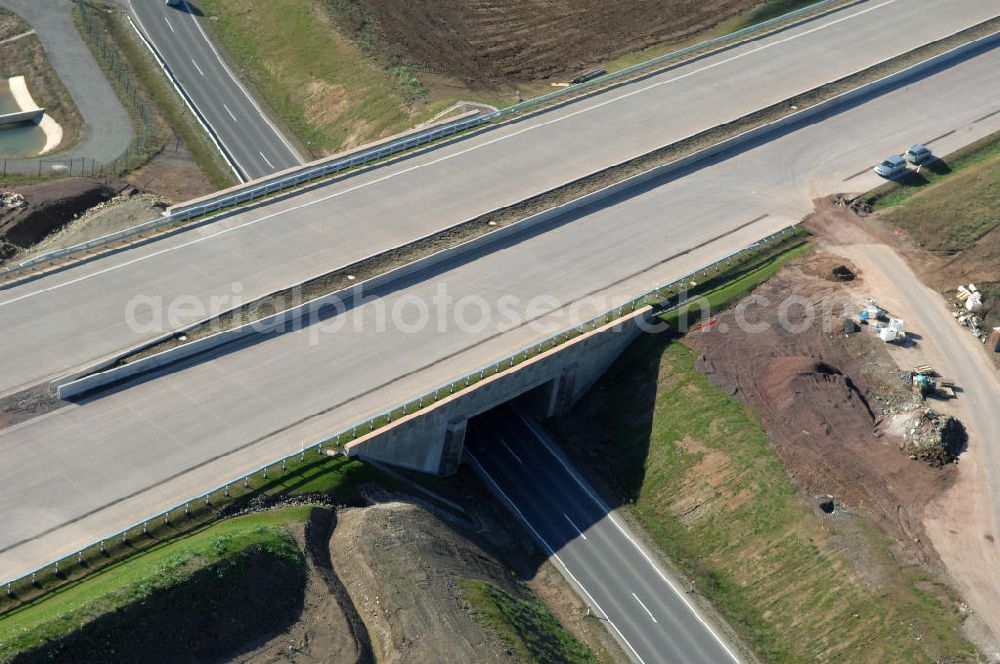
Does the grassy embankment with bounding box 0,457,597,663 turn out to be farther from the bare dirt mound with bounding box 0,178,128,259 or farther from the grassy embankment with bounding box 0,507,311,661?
the bare dirt mound with bounding box 0,178,128,259

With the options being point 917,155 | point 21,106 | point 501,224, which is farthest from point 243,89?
point 917,155

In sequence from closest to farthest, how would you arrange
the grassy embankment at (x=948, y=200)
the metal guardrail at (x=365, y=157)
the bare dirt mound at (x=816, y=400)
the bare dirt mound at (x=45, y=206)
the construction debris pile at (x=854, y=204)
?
1. the bare dirt mound at (x=816, y=400)
2. the metal guardrail at (x=365, y=157)
3. the bare dirt mound at (x=45, y=206)
4. the grassy embankment at (x=948, y=200)
5. the construction debris pile at (x=854, y=204)

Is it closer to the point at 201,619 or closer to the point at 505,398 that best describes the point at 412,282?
the point at 505,398

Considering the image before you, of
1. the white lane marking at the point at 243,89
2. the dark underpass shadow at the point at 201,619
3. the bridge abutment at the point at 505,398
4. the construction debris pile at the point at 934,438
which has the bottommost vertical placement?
the dark underpass shadow at the point at 201,619

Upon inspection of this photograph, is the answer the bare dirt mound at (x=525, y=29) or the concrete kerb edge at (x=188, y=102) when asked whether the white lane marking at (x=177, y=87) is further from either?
the bare dirt mound at (x=525, y=29)

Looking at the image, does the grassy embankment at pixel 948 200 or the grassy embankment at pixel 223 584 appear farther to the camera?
the grassy embankment at pixel 948 200

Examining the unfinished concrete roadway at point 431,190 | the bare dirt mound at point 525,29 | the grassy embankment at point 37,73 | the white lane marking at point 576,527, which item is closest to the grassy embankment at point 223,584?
the white lane marking at point 576,527

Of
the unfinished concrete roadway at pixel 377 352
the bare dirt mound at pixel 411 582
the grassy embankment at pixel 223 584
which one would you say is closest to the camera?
the grassy embankment at pixel 223 584

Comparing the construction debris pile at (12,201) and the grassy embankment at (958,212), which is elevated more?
the grassy embankment at (958,212)
